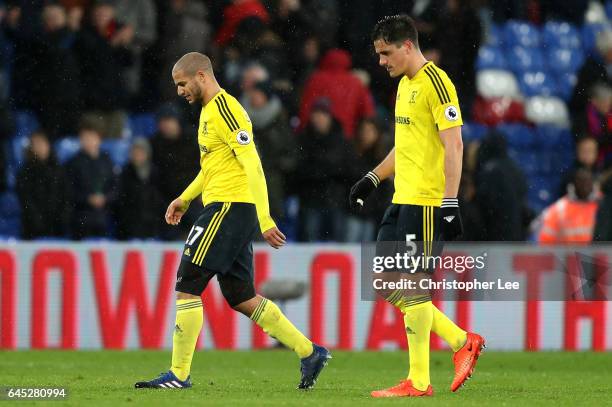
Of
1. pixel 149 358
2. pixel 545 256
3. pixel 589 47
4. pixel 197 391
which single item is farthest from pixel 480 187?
pixel 197 391

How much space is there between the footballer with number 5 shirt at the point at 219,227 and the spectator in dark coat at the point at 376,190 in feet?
16.6

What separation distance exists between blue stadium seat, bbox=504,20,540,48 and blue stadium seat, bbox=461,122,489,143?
6.83ft

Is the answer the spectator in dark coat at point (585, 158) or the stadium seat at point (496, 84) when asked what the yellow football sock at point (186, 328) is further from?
the stadium seat at point (496, 84)

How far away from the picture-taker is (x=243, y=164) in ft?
26.5

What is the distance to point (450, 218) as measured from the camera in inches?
310

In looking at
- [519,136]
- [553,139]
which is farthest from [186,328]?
[553,139]

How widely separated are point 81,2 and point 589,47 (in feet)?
20.1

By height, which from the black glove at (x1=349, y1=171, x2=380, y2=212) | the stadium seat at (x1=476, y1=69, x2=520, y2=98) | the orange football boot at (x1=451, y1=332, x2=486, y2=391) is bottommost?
the orange football boot at (x1=451, y1=332, x2=486, y2=391)

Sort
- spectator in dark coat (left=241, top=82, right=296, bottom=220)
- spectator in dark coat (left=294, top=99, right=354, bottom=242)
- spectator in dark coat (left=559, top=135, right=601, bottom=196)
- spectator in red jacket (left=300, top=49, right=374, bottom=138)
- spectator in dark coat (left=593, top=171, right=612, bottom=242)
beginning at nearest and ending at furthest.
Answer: spectator in dark coat (left=593, top=171, right=612, bottom=242)
spectator in dark coat (left=294, top=99, right=354, bottom=242)
spectator in dark coat (left=241, top=82, right=296, bottom=220)
spectator in dark coat (left=559, top=135, right=601, bottom=196)
spectator in red jacket (left=300, top=49, right=374, bottom=138)

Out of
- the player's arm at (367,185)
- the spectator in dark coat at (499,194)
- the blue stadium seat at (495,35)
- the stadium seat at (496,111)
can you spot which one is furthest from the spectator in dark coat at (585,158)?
the player's arm at (367,185)

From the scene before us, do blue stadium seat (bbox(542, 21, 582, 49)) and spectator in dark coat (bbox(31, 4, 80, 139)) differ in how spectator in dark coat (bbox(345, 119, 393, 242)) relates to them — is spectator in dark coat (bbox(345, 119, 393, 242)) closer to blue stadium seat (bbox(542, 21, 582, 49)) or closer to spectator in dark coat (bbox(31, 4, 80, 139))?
spectator in dark coat (bbox(31, 4, 80, 139))

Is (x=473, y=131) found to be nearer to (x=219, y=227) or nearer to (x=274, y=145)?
(x=274, y=145)

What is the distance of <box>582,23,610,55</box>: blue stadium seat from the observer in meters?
17.5

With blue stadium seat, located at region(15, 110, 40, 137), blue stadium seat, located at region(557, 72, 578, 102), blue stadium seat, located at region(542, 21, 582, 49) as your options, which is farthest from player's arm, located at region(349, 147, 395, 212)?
blue stadium seat, located at region(542, 21, 582, 49)
